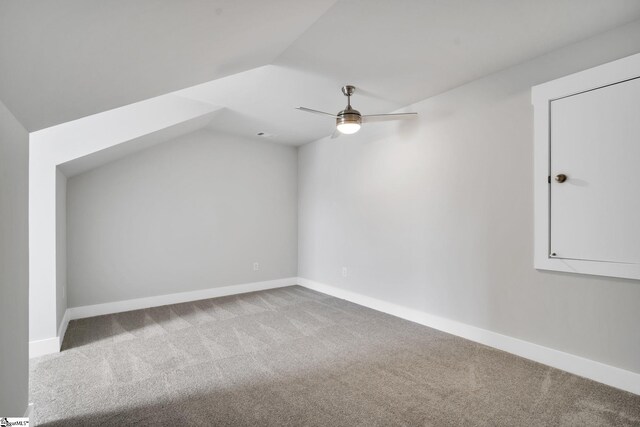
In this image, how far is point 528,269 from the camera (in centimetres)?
281

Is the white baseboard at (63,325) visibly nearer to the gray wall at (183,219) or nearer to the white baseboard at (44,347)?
the white baseboard at (44,347)

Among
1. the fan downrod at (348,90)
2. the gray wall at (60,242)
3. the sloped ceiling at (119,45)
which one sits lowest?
the gray wall at (60,242)

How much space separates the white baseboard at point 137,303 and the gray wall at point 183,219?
0.08 metres

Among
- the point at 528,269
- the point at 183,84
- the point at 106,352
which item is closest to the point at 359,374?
the point at 528,269

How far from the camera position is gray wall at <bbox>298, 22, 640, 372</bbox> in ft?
8.02

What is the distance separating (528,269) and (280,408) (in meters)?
2.32

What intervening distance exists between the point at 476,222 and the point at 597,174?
101 centimetres

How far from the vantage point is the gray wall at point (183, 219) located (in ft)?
13.1

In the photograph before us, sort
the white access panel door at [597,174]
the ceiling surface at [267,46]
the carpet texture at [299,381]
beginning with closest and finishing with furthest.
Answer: the ceiling surface at [267,46]
the carpet texture at [299,381]
the white access panel door at [597,174]

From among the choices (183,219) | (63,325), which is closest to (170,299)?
(183,219)

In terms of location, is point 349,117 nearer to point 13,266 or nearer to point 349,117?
point 349,117

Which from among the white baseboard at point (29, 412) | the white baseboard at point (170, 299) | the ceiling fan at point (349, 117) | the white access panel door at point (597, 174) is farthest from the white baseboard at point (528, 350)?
the white baseboard at point (29, 412)

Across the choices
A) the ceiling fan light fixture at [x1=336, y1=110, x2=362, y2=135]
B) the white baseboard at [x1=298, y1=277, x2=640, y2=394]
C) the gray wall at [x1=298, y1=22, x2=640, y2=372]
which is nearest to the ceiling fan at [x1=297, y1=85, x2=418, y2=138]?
the ceiling fan light fixture at [x1=336, y1=110, x2=362, y2=135]

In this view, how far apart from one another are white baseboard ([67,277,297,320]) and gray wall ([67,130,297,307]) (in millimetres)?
77
